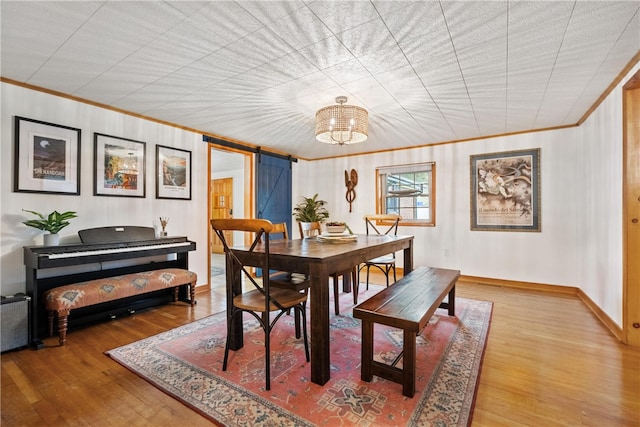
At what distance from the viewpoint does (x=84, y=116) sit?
298 cm

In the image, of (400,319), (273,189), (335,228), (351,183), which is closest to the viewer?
(400,319)

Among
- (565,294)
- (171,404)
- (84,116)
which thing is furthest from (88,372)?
(565,294)

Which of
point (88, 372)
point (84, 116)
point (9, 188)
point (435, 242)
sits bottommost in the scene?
point (88, 372)

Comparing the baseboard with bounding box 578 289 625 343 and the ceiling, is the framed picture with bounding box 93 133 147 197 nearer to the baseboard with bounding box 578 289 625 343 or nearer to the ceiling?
the ceiling

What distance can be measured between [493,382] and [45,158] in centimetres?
409

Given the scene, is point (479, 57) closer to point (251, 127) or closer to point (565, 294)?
point (251, 127)

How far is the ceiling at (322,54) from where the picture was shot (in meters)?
1.66

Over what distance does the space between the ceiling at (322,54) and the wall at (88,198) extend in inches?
6.5

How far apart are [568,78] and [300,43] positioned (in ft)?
7.61

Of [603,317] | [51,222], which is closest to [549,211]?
[603,317]

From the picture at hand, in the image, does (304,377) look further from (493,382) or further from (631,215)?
(631,215)

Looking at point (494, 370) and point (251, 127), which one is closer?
point (494, 370)

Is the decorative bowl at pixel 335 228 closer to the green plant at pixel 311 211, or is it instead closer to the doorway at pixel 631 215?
the doorway at pixel 631 215

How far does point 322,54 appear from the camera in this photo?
2094 mm
